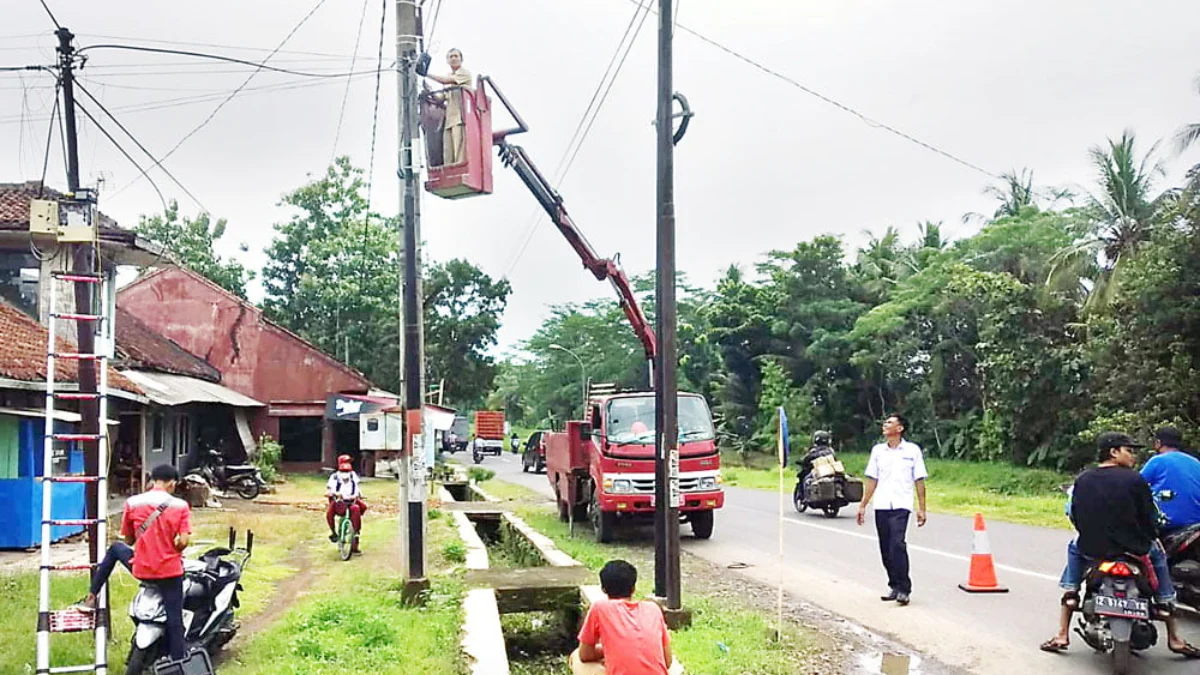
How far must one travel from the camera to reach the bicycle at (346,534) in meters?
14.5

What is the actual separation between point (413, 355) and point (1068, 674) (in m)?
6.26

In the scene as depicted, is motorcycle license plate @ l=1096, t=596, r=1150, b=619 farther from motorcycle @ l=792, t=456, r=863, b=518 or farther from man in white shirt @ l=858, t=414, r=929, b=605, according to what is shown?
motorcycle @ l=792, t=456, r=863, b=518

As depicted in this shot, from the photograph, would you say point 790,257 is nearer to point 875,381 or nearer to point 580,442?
point 875,381

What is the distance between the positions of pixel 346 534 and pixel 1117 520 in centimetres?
1035

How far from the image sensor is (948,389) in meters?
37.3

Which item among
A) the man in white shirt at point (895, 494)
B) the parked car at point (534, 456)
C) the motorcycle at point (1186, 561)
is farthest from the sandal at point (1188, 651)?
the parked car at point (534, 456)

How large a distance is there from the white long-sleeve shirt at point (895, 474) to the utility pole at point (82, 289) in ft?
22.5

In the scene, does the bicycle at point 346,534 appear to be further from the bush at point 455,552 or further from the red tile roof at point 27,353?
the red tile roof at point 27,353

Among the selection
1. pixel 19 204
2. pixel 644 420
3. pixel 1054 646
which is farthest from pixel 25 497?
pixel 1054 646

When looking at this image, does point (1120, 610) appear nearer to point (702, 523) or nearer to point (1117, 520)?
point (1117, 520)

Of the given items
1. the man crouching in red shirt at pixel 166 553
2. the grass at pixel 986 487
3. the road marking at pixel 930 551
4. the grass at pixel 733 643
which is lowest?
the grass at pixel 986 487

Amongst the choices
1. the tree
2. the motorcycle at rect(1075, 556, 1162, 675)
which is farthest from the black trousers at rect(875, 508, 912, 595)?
the tree

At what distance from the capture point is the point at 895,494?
388 inches

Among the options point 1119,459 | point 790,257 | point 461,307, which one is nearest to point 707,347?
point 790,257
